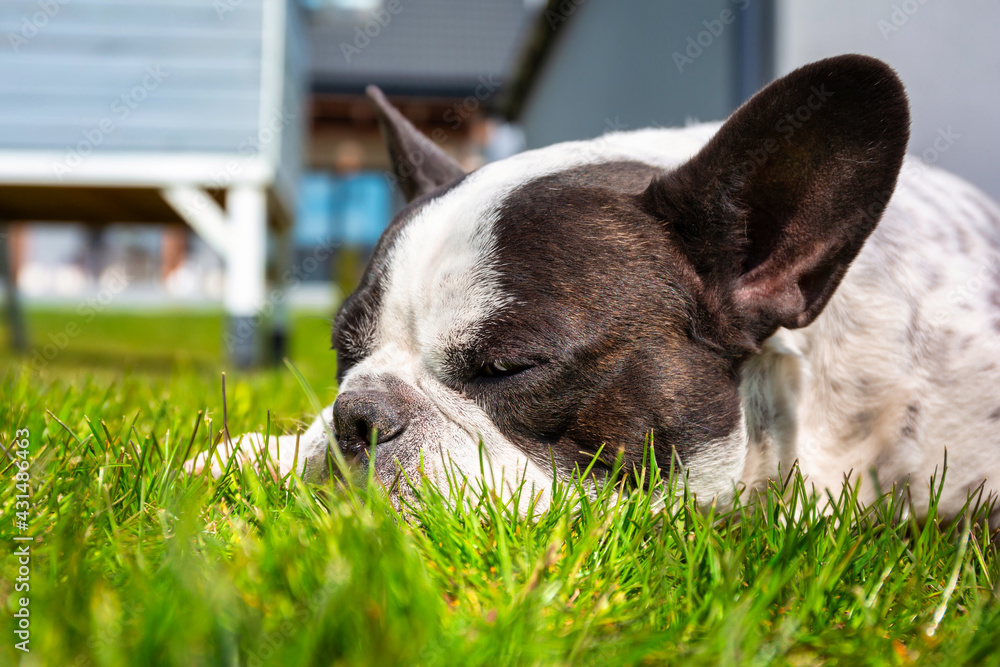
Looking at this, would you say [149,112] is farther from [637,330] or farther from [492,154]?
[492,154]

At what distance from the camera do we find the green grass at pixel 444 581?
3.03ft

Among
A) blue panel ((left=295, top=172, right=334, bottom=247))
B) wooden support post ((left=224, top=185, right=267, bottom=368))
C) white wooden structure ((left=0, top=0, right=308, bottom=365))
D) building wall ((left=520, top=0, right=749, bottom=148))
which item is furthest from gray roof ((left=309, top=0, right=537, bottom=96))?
wooden support post ((left=224, top=185, right=267, bottom=368))

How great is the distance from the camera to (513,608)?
3.49ft

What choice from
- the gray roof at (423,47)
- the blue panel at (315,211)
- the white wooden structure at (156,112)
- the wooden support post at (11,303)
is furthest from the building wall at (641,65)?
the blue panel at (315,211)

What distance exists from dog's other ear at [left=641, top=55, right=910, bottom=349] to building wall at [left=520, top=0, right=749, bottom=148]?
6.81ft

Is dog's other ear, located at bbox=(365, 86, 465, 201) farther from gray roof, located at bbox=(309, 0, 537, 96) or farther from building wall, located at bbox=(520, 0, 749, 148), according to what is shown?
gray roof, located at bbox=(309, 0, 537, 96)

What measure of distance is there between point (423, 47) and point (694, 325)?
17.5 m

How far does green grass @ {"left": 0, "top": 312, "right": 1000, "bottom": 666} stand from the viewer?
3.03 ft

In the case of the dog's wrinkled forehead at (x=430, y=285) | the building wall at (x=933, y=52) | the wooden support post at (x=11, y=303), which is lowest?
the wooden support post at (x=11, y=303)

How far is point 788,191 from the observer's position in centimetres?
179

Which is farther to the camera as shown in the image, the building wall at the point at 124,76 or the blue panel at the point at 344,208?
the blue panel at the point at 344,208

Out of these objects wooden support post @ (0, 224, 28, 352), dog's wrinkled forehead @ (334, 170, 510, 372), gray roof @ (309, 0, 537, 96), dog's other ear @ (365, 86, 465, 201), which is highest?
gray roof @ (309, 0, 537, 96)

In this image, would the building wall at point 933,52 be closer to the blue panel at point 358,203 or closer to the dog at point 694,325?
the dog at point 694,325

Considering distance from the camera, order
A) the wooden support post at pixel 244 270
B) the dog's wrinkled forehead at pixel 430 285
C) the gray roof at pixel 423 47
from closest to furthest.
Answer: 1. the dog's wrinkled forehead at pixel 430 285
2. the wooden support post at pixel 244 270
3. the gray roof at pixel 423 47
